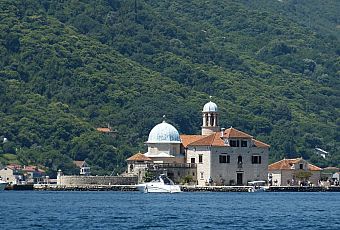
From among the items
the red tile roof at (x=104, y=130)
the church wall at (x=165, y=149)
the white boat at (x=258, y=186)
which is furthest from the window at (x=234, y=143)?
the red tile roof at (x=104, y=130)

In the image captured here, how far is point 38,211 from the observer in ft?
324

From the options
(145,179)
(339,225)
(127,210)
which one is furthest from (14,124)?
(339,225)

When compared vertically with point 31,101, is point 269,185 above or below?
below

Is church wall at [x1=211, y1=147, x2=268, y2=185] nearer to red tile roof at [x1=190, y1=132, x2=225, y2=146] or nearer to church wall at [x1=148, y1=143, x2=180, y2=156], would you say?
red tile roof at [x1=190, y1=132, x2=225, y2=146]

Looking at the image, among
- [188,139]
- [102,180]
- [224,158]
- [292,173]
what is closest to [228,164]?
[224,158]

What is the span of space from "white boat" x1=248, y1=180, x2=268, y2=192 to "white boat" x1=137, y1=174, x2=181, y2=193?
737 centimetres

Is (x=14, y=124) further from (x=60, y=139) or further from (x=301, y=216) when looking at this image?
(x=301, y=216)

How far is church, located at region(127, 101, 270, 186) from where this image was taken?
5787 inches

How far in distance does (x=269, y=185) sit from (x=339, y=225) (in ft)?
205

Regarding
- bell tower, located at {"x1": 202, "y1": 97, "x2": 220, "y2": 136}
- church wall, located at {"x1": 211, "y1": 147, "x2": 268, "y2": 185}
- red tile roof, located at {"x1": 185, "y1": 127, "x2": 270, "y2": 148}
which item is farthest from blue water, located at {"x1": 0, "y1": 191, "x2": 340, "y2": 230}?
bell tower, located at {"x1": 202, "y1": 97, "x2": 220, "y2": 136}

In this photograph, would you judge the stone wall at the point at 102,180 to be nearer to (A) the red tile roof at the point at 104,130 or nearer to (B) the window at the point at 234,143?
(B) the window at the point at 234,143

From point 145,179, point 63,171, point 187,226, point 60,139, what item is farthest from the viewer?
point 60,139

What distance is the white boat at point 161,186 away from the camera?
140 m

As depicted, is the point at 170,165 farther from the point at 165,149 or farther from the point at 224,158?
the point at 224,158
